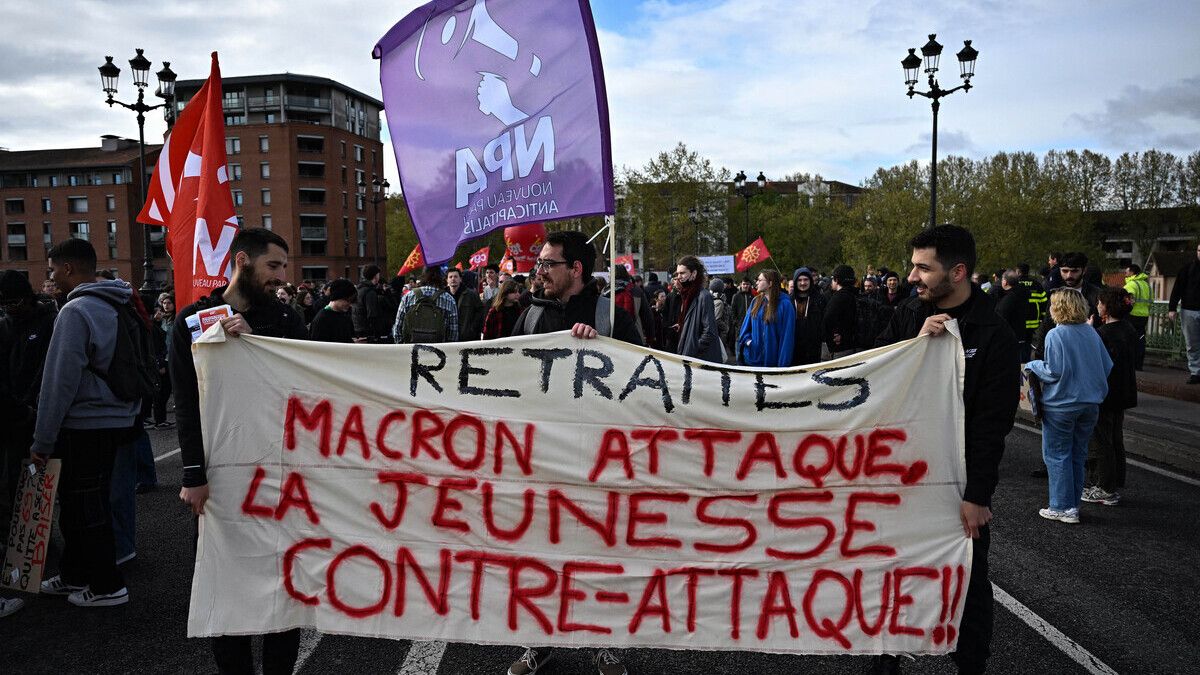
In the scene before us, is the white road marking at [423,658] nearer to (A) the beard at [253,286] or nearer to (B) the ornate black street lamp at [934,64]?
(A) the beard at [253,286]

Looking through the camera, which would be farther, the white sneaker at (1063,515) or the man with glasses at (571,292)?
the white sneaker at (1063,515)

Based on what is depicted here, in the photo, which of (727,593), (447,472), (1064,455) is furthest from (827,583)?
(1064,455)

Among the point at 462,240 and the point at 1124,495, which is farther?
the point at 1124,495

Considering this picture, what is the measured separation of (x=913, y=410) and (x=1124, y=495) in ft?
15.4

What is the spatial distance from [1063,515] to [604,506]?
4378 millimetres

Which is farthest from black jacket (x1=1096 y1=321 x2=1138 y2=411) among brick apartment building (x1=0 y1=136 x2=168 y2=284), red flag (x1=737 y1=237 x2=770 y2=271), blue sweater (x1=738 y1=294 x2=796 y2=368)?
brick apartment building (x1=0 y1=136 x2=168 y2=284)

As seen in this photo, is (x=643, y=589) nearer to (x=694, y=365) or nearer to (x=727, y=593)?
(x=727, y=593)

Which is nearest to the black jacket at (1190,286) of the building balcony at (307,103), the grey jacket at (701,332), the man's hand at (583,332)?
the grey jacket at (701,332)

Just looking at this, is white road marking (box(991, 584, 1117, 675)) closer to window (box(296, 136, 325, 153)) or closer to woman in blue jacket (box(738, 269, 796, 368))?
woman in blue jacket (box(738, 269, 796, 368))

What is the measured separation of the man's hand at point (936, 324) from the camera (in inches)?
123

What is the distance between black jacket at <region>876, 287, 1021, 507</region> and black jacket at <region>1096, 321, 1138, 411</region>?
13.0 ft

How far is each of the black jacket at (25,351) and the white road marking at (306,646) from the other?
2.53 meters

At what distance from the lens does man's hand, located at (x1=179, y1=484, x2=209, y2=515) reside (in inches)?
124

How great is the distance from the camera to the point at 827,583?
10.5ft
